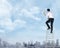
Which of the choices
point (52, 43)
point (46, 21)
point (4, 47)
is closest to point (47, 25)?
point (46, 21)

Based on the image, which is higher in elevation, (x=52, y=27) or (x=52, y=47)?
(x=52, y=27)

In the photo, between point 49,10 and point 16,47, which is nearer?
point 49,10

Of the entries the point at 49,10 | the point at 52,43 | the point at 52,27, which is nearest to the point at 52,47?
the point at 52,43

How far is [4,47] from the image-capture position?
9081 centimetres

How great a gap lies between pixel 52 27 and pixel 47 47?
1.73m

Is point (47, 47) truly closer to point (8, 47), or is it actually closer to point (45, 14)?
point (45, 14)

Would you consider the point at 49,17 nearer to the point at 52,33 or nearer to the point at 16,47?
the point at 52,33

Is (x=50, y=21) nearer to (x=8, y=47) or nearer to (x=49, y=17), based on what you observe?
(x=49, y=17)

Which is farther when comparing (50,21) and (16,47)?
(16,47)

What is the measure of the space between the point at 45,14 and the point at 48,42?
2.37 metres

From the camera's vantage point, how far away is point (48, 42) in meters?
17.0

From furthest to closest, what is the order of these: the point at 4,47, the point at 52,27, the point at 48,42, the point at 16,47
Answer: the point at 4,47, the point at 16,47, the point at 52,27, the point at 48,42

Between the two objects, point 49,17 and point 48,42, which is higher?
point 49,17

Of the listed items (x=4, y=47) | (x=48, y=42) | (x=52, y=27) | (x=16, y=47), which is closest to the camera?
(x=48, y=42)
